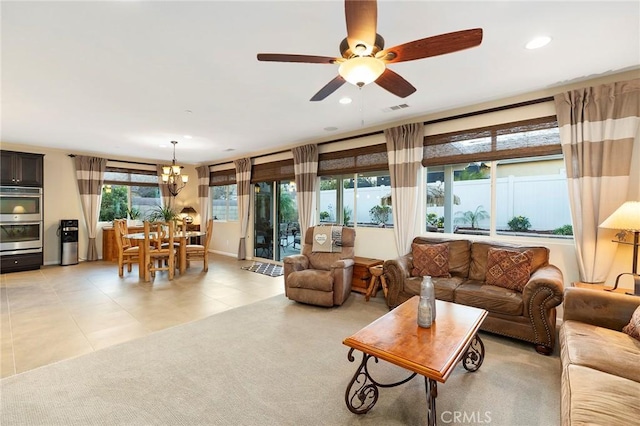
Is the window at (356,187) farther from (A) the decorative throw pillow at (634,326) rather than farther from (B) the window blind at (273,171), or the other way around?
(A) the decorative throw pillow at (634,326)

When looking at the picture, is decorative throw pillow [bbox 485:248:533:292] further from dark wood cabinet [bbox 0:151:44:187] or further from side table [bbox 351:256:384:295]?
dark wood cabinet [bbox 0:151:44:187]

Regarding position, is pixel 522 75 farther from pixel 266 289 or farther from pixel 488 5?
pixel 266 289

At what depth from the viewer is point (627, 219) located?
2514mm

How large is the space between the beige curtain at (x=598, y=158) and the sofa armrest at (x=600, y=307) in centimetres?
89

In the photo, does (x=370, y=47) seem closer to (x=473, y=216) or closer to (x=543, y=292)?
(x=543, y=292)

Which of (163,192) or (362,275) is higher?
(163,192)

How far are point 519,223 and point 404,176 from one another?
1610 mm

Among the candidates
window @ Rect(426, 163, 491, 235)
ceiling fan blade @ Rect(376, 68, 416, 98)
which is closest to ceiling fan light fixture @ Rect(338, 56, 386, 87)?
ceiling fan blade @ Rect(376, 68, 416, 98)

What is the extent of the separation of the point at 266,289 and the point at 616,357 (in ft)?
13.5

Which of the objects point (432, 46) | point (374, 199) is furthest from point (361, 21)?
point (374, 199)

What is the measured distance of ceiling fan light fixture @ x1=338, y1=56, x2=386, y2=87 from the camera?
1.76 m

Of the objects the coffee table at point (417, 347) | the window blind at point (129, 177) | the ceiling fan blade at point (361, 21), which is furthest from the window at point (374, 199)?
the window blind at point (129, 177)

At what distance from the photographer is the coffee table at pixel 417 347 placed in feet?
5.39

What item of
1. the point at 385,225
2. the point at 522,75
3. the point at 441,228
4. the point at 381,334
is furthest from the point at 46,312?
the point at 522,75
